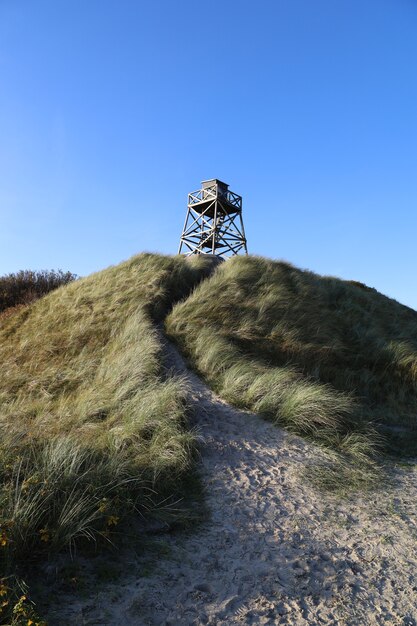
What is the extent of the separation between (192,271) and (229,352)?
4.56 m

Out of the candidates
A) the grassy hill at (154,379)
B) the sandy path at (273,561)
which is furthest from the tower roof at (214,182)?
the sandy path at (273,561)

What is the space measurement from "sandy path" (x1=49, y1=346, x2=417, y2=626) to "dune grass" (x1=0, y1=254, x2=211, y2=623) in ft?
1.72

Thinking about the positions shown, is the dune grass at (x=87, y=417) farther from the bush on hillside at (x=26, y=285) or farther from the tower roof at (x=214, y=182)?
the tower roof at (x=214, y=182)

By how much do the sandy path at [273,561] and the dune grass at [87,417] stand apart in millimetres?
526

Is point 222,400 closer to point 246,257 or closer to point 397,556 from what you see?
point 397,556

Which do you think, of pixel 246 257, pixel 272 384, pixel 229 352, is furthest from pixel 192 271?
pixel 272 384

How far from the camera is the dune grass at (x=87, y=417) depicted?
349 cm

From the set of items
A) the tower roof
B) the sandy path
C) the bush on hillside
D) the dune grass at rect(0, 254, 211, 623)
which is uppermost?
the tower roof

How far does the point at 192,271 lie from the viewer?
12086 millimetres

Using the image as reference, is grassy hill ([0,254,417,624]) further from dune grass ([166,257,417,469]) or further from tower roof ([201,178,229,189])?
tower roof ([201,178,229,189])

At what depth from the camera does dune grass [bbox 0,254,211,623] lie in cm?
349

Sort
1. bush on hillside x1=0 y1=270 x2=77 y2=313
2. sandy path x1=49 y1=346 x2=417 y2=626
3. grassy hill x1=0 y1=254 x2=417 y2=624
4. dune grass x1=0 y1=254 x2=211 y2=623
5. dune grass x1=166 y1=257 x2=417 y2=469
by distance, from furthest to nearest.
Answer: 1. bush on hillside x1=0 y1=270 x2=77 y2=313
2. dune grass x1=166 y1=257 x2=417 y2=469
3. grassy hill x1=0 y1=254 x2=417 y2=624
4. dune grass x1=0 y1=254 x2=211 y2=623
5. sandy path x1=49 y1=346 x2=417 y2=626

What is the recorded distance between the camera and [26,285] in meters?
14.1

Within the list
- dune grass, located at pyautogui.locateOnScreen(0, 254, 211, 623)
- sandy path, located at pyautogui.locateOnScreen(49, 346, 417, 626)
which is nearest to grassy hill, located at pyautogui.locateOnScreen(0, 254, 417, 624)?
Result: dune grass, located at pyautogui.locateOnScreen(0, 254, 211, 623)
